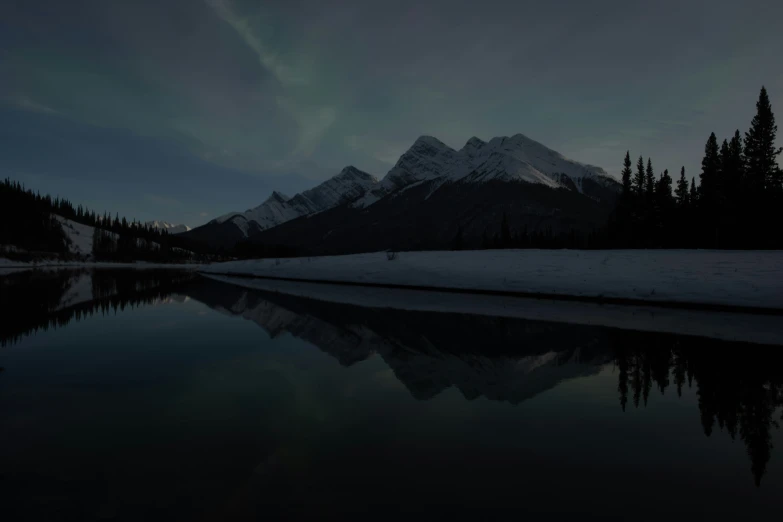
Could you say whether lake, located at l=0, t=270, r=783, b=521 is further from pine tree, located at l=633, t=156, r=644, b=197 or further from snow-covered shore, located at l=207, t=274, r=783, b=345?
pine tree, located at l=633, t=156, r=644, b=197

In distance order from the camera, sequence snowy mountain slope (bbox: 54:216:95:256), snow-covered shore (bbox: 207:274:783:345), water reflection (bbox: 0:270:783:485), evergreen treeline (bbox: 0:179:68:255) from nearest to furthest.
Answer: water reflection (bbox: 0:270:783:485) → snow-covered shore (bbox: 207:274:783:345) → evergreen treeline (bbox: 0:179:68:255) → snowy mountain slope (bbox: 54:216:95:256)

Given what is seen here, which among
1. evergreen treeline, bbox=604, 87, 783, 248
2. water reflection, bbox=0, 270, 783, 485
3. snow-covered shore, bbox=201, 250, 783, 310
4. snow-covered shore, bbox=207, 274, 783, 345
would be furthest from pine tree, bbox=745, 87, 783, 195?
water reflection, bbox=0, 270, 783, 485

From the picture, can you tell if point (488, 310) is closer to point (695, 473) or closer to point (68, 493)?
point (695, 473)

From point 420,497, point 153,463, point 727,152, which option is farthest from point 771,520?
point 727,152

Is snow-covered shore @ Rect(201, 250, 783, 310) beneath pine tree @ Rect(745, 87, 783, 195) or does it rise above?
beneath

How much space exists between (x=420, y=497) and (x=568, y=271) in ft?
74.4

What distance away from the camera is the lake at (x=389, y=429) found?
3695 mm

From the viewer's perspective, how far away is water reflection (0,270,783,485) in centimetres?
649

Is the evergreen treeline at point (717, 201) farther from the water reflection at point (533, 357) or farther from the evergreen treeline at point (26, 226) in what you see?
the evergreen treeline at point (26, 226)

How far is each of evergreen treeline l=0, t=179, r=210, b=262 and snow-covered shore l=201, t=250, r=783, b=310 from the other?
114 metres

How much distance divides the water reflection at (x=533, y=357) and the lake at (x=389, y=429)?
0.06 m

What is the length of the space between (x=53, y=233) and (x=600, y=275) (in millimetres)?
175612

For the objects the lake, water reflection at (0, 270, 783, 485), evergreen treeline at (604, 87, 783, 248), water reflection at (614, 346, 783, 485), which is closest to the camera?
the lake

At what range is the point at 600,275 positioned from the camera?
72.7ft
